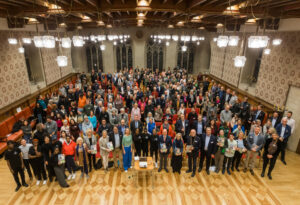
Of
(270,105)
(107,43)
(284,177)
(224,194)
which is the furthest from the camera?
(107,43)

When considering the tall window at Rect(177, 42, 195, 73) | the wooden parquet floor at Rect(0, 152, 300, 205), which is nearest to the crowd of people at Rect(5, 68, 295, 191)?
the wooden parquet floor at Rect(0, 152, 300, 205)

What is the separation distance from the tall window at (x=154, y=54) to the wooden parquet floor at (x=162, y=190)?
15.4 meters

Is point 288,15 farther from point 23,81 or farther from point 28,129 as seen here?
point 23,81

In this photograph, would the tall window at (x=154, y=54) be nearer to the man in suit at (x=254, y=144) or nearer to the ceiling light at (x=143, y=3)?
the ceiling light at (x=143, y=3)

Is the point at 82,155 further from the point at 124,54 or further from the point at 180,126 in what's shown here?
the point at 124,54

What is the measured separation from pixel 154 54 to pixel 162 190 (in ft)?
53.6

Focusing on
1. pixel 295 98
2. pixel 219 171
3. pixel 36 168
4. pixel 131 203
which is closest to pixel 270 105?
pixel 295 98

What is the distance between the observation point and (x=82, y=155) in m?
5.54

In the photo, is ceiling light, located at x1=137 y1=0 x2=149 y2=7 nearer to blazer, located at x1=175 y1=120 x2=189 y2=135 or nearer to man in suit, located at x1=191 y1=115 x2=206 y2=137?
blazer, located at x1=175 y1=120 x2=189 y2=135

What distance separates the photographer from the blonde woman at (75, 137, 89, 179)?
212 inches

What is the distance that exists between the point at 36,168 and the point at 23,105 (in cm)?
554

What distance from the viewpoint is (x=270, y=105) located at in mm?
8820

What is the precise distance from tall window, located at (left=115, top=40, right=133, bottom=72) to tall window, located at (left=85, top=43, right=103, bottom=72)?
1856 mm

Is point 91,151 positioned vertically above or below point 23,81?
below
